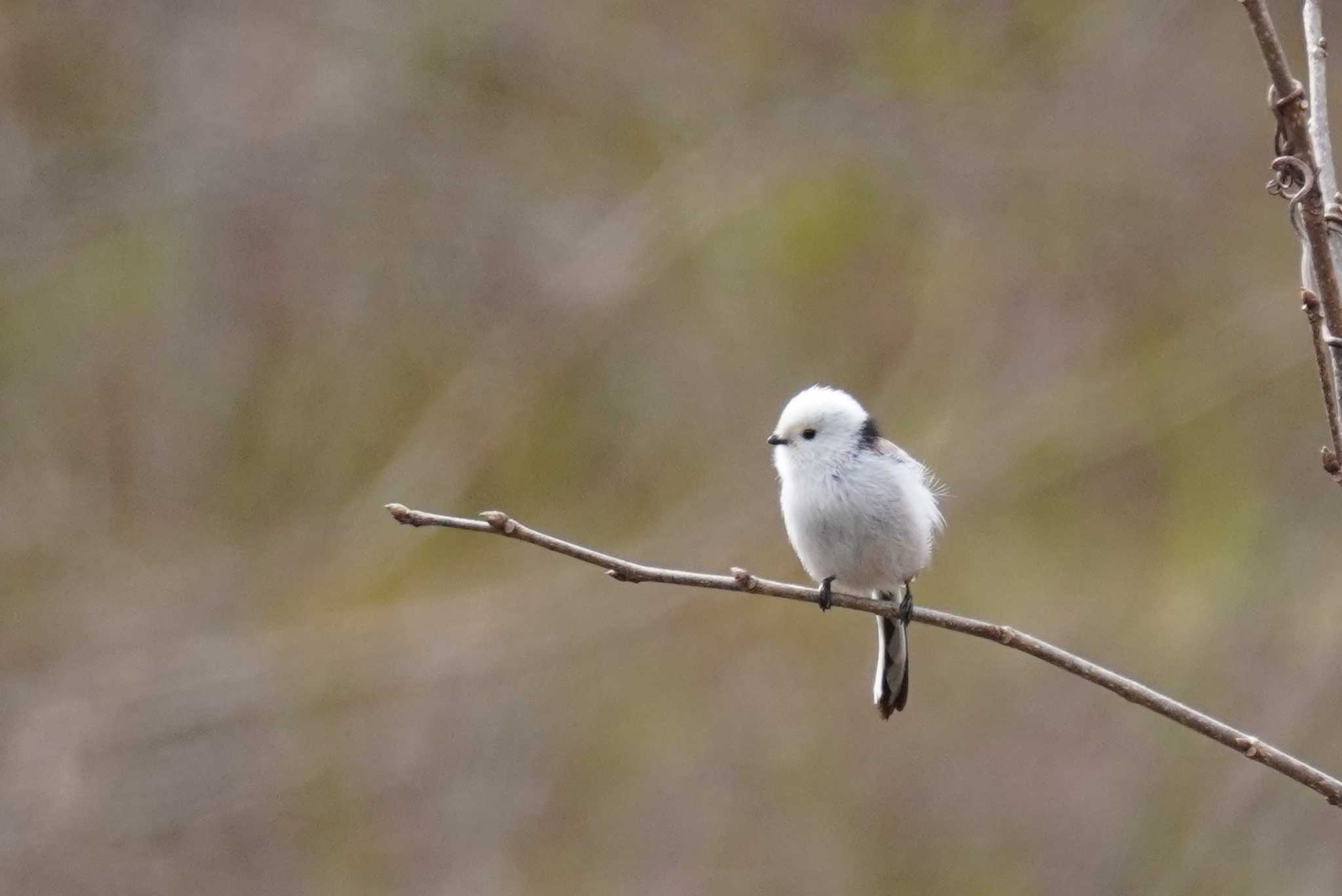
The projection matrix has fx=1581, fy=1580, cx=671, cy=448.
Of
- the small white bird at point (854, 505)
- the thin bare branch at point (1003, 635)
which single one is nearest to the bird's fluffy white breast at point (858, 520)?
the small white bird at point (854, 505)

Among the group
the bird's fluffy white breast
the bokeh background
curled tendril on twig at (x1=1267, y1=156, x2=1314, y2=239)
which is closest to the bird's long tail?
the bird's fluffy white breast

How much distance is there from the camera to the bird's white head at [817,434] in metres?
3.66

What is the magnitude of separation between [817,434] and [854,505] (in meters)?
0.25

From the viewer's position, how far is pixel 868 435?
3820mm

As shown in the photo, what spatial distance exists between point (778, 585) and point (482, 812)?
425 centimetres

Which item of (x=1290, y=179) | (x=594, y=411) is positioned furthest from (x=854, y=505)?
(x=594, y=411)

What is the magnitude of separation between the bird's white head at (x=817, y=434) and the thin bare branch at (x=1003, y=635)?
49.5 inches

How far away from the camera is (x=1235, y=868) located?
5.36m

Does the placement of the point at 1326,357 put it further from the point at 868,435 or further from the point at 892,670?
the point at 892,670

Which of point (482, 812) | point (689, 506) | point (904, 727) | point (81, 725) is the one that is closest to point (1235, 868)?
point (904, 727)

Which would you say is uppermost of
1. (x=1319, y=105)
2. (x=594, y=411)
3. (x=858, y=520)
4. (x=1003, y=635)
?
(x=594, y=411)

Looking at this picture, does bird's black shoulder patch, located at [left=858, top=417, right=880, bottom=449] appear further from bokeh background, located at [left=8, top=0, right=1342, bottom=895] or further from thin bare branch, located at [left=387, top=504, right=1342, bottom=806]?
bokeh background, located at [left=8, top=0, right=1342, bottom=895]

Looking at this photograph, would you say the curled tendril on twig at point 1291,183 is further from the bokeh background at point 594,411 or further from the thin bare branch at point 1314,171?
the bokeh background at point 594,411

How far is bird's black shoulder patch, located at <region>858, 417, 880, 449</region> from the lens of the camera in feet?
12.3
